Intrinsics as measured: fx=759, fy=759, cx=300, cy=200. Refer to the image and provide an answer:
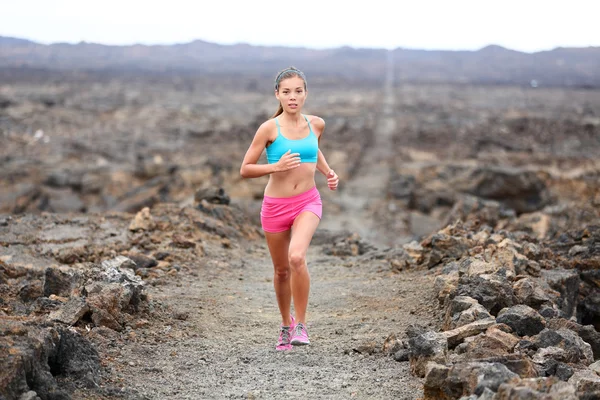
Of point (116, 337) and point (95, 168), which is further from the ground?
point (116, 337)

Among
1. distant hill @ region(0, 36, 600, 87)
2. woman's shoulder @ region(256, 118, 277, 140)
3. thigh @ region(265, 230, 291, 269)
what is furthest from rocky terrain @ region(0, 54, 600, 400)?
distant hill @ region(0, 36, 600, 87)

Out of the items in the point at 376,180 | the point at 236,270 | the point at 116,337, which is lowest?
the point at 376,180

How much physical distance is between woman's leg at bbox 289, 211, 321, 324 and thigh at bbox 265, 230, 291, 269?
0.42ft

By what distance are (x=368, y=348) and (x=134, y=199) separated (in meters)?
13.7

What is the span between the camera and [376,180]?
86.9 feet

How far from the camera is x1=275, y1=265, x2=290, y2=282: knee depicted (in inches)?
203

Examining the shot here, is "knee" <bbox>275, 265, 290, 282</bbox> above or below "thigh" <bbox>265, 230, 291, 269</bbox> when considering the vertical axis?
below

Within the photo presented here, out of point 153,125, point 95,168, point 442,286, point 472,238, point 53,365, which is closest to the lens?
point 53,365

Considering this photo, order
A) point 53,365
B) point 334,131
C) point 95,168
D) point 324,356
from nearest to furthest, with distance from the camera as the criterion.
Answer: point 53,365 < point 324,356 < point 95,168 < point 334,131

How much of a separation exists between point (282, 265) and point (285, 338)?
497 mm

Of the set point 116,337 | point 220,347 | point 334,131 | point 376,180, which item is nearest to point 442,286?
point 220,347

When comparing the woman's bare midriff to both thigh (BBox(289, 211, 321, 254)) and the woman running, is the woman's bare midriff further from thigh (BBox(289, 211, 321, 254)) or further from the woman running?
thigh (BBox(289, 211, 321, 254))

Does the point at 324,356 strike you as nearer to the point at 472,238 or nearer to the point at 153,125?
the point at 472,238

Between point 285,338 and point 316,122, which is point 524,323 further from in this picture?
point 316,122
